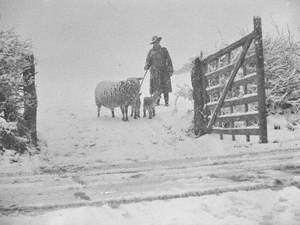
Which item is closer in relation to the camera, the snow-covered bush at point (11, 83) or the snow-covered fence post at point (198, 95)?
the snow-covered bush at point (11, 83)

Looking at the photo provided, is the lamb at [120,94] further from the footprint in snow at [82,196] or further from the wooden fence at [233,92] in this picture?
the footprint in snow at [82,196]

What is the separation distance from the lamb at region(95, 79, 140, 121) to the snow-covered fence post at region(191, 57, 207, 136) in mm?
2051

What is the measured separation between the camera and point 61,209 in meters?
3.15

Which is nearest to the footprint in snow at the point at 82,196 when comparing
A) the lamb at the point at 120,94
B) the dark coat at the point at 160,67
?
the lamb at the point at 120,94

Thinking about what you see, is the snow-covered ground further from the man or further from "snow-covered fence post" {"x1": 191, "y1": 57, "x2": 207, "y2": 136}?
the man

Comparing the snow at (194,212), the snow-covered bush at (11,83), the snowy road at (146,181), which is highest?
the snow-covered bush at (11,83)

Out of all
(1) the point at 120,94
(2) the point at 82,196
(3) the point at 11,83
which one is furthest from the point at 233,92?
(2) the point at 82,196

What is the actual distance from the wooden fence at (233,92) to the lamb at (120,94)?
1989 millimetres

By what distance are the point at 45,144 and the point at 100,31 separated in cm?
2877

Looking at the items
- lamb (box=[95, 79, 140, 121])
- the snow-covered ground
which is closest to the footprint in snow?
the snow-covered ground

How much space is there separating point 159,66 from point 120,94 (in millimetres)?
2241

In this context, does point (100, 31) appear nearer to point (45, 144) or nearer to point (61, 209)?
point (45, 144)

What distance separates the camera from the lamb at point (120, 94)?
414 inches

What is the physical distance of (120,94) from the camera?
34.6 ft
